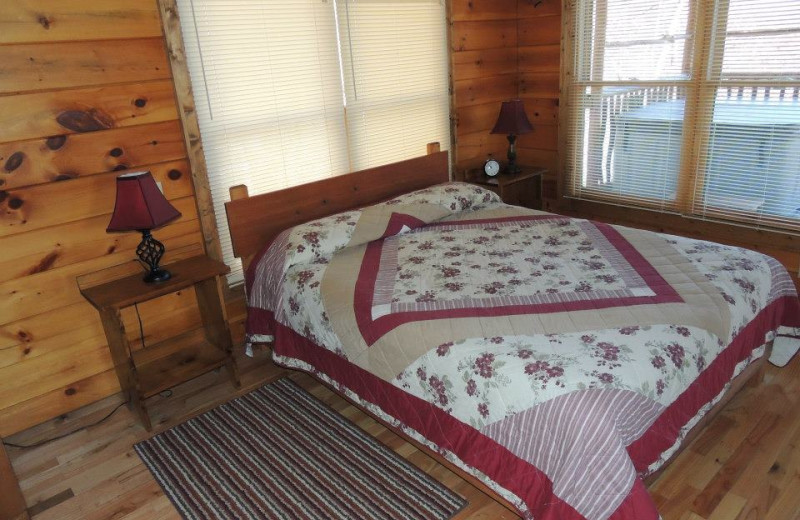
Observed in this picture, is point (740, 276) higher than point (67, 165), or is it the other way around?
point (67, 165)

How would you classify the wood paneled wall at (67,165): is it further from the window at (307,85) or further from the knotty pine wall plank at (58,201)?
the window at (307,85)

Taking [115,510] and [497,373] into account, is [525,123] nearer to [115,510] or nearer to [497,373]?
[497,373]

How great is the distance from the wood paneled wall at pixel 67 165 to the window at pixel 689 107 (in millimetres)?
2626

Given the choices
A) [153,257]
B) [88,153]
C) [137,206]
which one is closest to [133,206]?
[137,206]

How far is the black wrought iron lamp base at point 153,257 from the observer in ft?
8.34

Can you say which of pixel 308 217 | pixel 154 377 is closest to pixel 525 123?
pixel 308 217

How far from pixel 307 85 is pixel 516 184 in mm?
1721

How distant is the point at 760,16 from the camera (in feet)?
9.87

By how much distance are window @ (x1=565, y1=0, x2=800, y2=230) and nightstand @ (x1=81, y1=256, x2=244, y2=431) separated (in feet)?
8.60

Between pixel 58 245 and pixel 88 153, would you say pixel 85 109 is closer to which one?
pixel 88 153

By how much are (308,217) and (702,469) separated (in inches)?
84.6

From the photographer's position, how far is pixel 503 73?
4152mm

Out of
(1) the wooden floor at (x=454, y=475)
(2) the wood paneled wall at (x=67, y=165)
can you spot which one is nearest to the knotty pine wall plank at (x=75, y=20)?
(2) the wood paneled wall at (x=67, y=165)

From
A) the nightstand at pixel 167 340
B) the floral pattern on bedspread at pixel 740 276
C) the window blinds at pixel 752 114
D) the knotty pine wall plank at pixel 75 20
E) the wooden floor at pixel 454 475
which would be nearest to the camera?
the wooden floor at pixel 454 475
